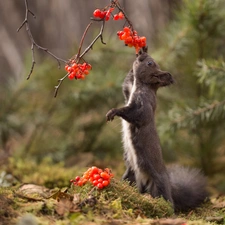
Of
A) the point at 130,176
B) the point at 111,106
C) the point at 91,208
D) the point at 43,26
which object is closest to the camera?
the point at 91,208

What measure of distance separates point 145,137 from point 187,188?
71 cm

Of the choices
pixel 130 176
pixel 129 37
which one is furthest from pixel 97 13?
pixel 130 176

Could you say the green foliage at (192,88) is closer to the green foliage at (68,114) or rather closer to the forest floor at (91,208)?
the green foliage at (68,114)

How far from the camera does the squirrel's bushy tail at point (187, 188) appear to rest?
3982 millimetres

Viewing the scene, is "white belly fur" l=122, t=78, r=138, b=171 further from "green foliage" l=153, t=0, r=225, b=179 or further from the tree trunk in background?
the tree trunk in background

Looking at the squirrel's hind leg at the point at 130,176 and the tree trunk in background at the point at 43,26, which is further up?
the tree trunk in background at the point at 43,26

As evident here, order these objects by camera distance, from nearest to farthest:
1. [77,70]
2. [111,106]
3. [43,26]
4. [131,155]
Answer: [77,70], [131,155], [111,106], [43,26]

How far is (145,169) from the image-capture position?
3703 mm

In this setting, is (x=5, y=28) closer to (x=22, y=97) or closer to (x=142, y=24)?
(x=142, y=24)

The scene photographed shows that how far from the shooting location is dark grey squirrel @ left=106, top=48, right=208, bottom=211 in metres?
3.68

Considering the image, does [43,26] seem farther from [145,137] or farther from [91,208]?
[91,208]

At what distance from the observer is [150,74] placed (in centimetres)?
385

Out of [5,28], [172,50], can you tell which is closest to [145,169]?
[172,50]

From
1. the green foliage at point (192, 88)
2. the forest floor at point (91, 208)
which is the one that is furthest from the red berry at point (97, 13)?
the green foliage at point (192, 88)
